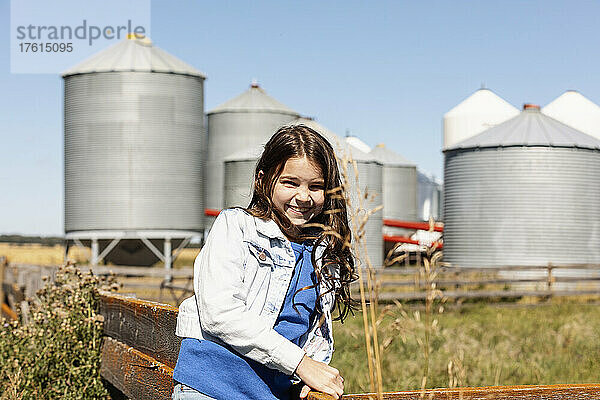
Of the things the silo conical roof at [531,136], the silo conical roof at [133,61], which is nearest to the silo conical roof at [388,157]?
the silo conical roof at [531,136]

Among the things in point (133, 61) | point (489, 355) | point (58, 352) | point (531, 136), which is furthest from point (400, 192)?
point (58, 352)

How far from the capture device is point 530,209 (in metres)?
19.7

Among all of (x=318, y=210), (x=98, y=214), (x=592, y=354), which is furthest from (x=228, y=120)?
(x=318, y=210)

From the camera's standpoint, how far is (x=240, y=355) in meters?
2.26

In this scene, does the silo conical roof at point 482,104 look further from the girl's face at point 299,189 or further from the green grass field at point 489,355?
the girl's face at point 299,189

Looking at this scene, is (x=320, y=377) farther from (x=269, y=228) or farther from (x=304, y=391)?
(x=269, y=228)

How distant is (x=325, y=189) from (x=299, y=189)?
0.08m

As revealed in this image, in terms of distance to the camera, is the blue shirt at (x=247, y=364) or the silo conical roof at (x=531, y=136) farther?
the silo conical roof at (x=531, y=136)

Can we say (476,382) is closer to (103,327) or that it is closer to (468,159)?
(103,327)

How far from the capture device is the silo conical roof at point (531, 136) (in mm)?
20062

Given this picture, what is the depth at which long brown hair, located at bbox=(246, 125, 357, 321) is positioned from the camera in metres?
2.35

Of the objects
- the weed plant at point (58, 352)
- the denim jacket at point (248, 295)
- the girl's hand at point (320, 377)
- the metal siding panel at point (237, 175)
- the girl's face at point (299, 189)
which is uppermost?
the metal siding panel at point (237, 175)

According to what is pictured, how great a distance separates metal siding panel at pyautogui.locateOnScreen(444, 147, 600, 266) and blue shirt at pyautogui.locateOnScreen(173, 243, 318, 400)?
710 inches

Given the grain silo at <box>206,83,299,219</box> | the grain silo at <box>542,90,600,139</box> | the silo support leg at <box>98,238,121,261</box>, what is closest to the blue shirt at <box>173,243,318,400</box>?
the silo support leg at <box>98,238,121,261</box>
